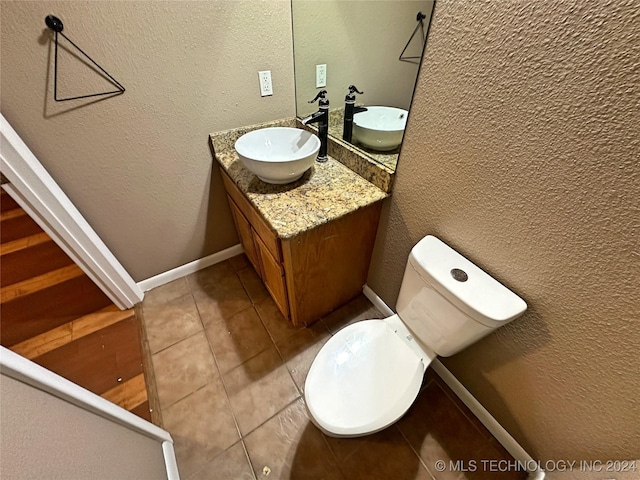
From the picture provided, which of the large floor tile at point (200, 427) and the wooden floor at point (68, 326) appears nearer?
the large floor tile at point (200, 427)

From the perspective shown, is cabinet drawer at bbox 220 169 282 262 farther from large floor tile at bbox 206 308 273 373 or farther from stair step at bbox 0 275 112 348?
stair step at bbox 0 275 112 348

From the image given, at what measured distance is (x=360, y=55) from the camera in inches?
50.3

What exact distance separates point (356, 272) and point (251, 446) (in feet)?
2.85

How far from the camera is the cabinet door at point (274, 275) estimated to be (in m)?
1.18

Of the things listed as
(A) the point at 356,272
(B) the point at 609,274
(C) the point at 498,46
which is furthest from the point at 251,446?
(C) the point at 498,46

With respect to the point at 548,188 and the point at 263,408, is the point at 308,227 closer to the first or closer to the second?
the point at 548,188

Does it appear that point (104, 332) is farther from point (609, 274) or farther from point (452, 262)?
point (609, 274)

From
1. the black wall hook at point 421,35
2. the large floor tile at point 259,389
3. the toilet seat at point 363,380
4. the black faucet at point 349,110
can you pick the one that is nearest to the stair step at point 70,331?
the large floor tile at point 259,389

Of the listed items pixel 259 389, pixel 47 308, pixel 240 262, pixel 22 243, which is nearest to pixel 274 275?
pixel 259 389

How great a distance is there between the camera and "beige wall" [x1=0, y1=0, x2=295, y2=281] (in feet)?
2.93

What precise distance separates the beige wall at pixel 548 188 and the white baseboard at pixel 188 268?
50.8 inches

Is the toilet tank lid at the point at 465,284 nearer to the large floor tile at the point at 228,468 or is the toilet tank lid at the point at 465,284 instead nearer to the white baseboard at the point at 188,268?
the large floor tile at the point at 228,468

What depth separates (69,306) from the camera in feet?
5.17

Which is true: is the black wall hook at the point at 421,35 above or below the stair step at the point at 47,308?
above
